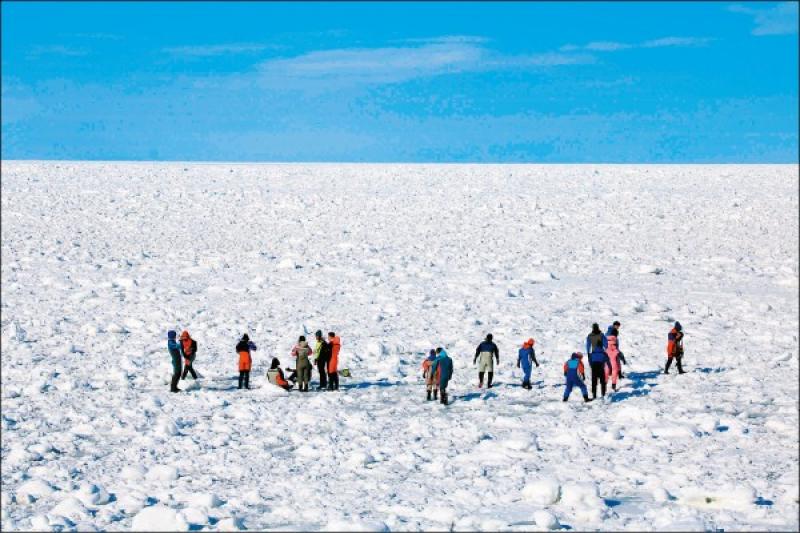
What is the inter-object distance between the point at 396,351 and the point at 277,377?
14.5ft

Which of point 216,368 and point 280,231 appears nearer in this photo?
point 216,368

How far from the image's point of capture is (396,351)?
22984 millimetres

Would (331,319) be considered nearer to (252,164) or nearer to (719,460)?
(719,460)

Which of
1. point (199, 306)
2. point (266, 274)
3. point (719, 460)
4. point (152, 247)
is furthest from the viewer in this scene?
point (152, 247)

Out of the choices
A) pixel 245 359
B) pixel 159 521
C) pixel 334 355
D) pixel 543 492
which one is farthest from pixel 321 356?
pixel 159 521

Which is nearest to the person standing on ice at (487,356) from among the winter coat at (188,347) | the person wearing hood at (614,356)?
the person wearing hood at (614,356)

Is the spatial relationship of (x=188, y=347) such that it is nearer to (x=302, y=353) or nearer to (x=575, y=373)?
(x=302, y=353)

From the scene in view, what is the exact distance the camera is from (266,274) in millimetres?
32250

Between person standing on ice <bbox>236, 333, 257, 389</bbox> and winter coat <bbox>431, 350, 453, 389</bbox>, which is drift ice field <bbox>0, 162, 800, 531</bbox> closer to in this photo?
person standing on ice <bbox>236, 333, 257, 389</bbox>

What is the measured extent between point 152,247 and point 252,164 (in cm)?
2757

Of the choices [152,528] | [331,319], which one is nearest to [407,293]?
[331,319]

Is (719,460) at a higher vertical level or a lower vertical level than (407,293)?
lower

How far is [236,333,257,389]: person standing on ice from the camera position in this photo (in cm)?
1905

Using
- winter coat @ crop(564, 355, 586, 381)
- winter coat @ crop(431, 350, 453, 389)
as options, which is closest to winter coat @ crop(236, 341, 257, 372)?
winter coat @ crop(431, 350, 453, 389)
